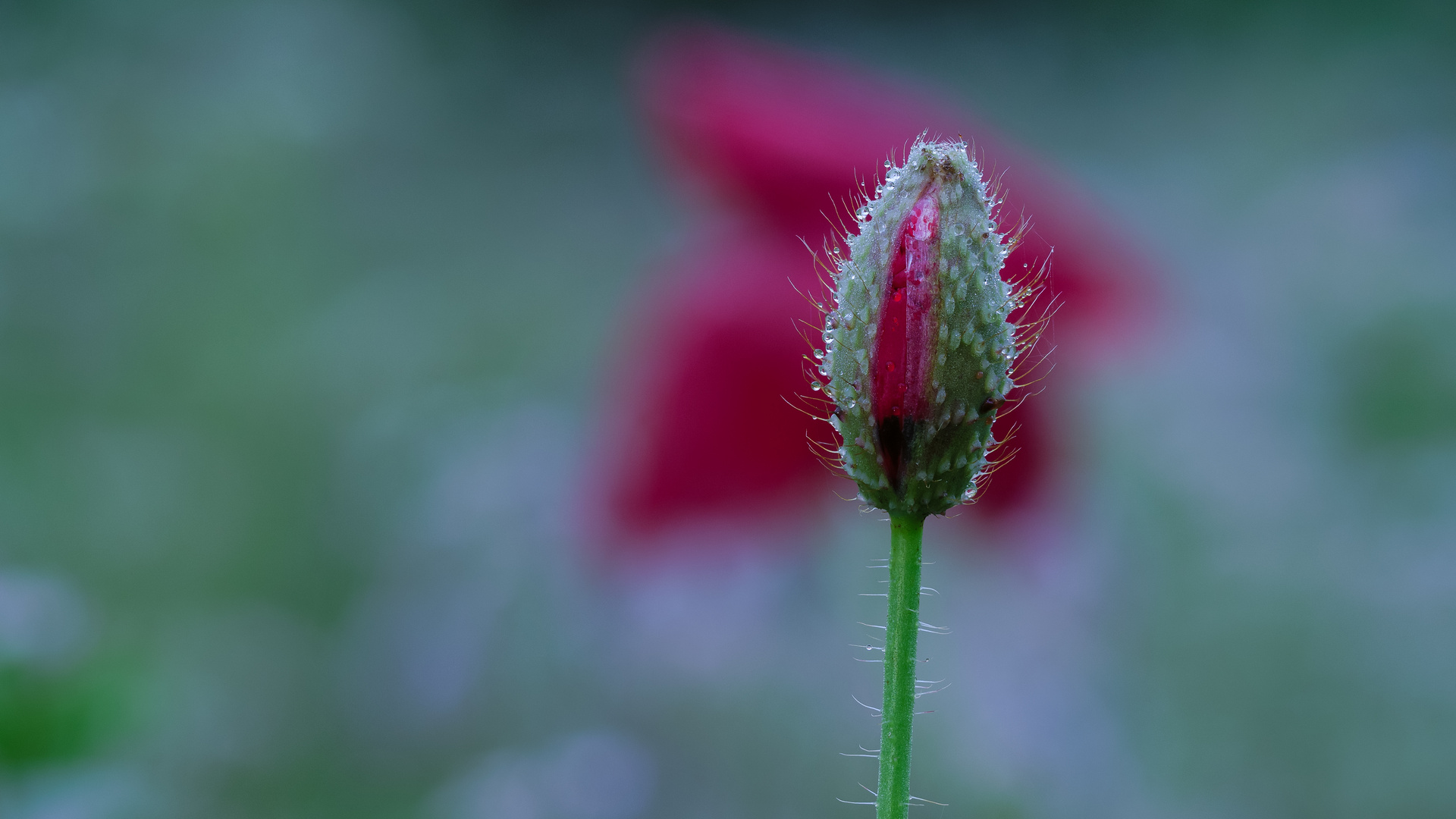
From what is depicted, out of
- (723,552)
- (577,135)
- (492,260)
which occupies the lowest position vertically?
(723,552)

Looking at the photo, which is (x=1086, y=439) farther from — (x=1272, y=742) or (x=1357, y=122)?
(x=1357, y=122)

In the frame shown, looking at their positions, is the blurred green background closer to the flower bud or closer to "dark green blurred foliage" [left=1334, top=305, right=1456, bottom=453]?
"dark green blurred foliage" [left=1334, top=305, right=1456, bottom=453]

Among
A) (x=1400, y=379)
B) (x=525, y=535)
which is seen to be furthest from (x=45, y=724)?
(x=1400, y=379)

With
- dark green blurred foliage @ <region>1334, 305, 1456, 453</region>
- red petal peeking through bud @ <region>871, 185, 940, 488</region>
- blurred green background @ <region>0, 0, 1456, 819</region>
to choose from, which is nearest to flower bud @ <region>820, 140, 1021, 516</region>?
red petal peeking through bud @ <region>871, 185, 940, 488</region>

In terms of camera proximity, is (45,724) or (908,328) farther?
(45,724)

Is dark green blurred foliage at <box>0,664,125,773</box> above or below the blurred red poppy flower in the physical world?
below

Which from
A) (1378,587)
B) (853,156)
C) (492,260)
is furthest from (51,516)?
(1378,587)

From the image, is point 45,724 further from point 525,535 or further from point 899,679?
point 525,535

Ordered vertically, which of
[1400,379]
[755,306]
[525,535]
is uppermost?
[1400,379]
